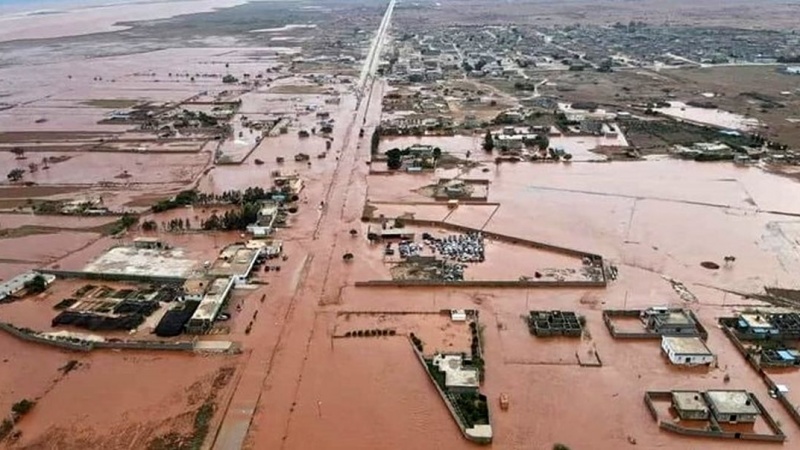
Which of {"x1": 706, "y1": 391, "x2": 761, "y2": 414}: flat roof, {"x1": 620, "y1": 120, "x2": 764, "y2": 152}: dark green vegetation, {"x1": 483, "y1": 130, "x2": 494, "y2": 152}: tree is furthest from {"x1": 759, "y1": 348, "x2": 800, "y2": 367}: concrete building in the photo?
{"x1": 483, "y1": 130, "x2": 494, "y2": 152}: tree

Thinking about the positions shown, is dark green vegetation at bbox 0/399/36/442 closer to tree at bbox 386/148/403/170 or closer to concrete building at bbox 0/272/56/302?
concrete building at bbox 0/272/56/302

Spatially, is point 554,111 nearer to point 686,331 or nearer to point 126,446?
point 686,331

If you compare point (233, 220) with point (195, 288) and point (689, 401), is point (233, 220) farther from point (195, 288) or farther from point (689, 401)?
point (689, 401)

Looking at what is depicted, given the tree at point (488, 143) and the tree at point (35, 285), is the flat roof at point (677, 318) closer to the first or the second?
the tree at point (488, 143)

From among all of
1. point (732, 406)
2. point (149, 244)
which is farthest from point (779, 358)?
point (149, 244)

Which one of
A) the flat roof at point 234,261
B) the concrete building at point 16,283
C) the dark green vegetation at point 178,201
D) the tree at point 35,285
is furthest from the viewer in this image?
the dark green vegetation at point 178,201

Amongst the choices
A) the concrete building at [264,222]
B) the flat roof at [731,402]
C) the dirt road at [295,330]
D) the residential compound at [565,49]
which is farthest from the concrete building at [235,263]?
the residential compound at [565,49]
